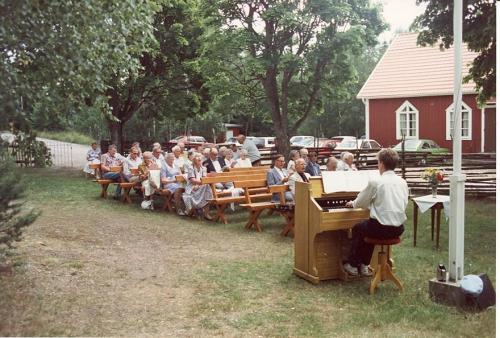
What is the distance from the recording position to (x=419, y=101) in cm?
2425

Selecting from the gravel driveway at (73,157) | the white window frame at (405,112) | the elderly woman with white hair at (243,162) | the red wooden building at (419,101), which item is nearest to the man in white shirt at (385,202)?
the elderly woman with white hair at (243,162)

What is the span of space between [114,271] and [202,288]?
46.4 inches

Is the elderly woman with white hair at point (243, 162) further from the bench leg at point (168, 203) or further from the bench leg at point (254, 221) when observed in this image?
the bench leg at point (254, 221)

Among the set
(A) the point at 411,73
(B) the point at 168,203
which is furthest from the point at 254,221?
(A) the point at 411,73

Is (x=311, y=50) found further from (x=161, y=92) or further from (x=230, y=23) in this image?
(x=161, y=92)

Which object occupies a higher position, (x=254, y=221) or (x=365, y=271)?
(x=254, y=221)

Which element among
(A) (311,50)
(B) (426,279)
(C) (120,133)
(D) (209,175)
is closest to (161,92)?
(C) (120,133)

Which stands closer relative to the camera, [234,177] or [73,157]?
[234,177]

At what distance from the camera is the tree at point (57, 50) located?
4.40 m

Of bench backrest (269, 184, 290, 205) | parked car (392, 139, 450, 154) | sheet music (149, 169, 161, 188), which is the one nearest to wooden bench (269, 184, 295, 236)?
bench backrest (269, 184, 290, 205)

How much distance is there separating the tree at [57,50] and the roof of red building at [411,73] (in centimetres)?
1925

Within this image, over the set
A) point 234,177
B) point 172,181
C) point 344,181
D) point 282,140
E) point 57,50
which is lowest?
point 172,181

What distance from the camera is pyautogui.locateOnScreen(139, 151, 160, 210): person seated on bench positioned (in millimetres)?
11094

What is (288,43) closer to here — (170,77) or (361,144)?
(170,77)
